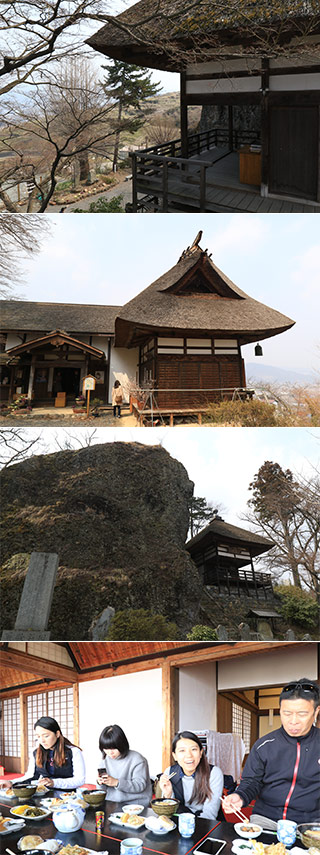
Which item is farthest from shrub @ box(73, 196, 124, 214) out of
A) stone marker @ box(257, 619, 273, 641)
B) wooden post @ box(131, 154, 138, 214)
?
stone marker @ box(257, 619, 273, 641)

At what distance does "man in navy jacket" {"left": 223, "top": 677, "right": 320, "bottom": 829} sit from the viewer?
366 cm

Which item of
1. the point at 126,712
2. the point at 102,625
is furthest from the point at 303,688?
the point at 102,625

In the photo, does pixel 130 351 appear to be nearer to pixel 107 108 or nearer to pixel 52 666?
pixel 107 108

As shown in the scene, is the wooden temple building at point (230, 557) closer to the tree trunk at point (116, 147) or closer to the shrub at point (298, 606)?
the shrub at point (298, 606)

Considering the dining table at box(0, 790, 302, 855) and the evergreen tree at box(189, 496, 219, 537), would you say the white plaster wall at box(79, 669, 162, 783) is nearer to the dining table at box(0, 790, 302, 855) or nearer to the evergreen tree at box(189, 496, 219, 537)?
the evergreen tree at box(189, 496, 219, 537)

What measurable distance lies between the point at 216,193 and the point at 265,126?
2.96 feet

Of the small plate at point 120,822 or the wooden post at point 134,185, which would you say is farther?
the wooden post at point 134,185

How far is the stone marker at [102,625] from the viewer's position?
24.9 ft

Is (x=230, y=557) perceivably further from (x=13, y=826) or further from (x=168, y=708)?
(x=13, y=826)

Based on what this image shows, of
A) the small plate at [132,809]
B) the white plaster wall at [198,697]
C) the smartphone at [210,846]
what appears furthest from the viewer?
the white plaster wall at [198,697]

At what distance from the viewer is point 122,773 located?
4.45 m

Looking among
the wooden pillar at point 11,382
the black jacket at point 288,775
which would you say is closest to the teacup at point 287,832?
the black jacket at point 288,775

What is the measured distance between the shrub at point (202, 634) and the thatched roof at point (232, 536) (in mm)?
951

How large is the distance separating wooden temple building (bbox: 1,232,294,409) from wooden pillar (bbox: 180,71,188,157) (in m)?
1.09
